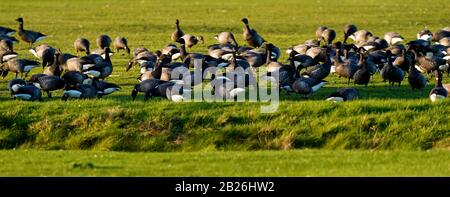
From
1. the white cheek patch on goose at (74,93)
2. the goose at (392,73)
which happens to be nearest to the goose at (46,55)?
the white cheek patch on goose at (74,93)

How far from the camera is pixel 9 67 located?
3023 centimetres

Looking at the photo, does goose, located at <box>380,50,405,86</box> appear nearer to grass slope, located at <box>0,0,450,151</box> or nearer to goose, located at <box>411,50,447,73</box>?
goose, located at <box>411,50,447,73</box>

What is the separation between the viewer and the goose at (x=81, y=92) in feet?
82.0

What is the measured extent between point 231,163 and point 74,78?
1017 cm

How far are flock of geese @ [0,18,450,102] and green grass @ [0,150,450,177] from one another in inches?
213

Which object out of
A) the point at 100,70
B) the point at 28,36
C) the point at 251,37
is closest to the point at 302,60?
the point at 100,70

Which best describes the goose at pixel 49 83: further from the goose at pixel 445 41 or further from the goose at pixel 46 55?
the goose at pixel 445 41

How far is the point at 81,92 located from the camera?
25.0 meters

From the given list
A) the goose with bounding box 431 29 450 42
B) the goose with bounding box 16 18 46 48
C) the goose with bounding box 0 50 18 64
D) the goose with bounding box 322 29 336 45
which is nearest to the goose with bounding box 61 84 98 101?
the goose with bounding box 0 50 18 64

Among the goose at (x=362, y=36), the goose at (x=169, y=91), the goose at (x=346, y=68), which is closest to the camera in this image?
the goose at (x=169, y=91)

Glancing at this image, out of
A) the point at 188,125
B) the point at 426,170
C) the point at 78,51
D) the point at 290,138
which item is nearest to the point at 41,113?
the point at 188,125

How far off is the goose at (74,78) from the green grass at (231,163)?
24.7ft
